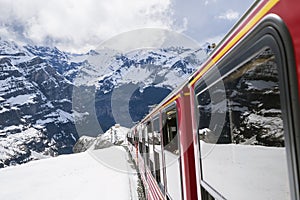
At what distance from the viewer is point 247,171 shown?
1.27 meters

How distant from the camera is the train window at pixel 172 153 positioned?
9.69ft

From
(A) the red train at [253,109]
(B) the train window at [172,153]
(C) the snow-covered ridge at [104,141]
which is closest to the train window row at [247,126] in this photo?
(A) the red train at [253,109]

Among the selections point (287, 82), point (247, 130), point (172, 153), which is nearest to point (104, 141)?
point (172, 153)

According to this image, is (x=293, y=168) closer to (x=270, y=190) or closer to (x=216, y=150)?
(x=270, y=190)

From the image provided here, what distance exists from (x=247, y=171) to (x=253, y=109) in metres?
0.28

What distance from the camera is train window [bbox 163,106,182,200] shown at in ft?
9.69

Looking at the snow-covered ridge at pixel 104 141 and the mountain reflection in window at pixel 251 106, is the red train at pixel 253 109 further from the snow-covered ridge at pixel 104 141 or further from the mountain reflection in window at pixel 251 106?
the snow-covered ridge at pixel 104 141

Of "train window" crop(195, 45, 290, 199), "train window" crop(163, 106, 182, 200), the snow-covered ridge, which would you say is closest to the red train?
"train window" crop(195, 45, 290, 199)

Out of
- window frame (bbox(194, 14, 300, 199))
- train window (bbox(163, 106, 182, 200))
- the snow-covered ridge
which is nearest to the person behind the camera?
window frame (bbox(194, 14, 300, 199))

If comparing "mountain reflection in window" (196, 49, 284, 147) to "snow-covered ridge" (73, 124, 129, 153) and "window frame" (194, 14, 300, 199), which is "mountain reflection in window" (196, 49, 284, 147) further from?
"snow-covered ridge" (73, 124, 129, 153)

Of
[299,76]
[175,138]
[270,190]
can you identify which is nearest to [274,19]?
[299,76]

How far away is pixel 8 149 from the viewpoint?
158375 millimetres

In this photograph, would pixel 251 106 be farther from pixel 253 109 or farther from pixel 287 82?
pixel 287 82

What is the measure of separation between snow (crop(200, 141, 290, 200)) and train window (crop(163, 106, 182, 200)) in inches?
43.0
